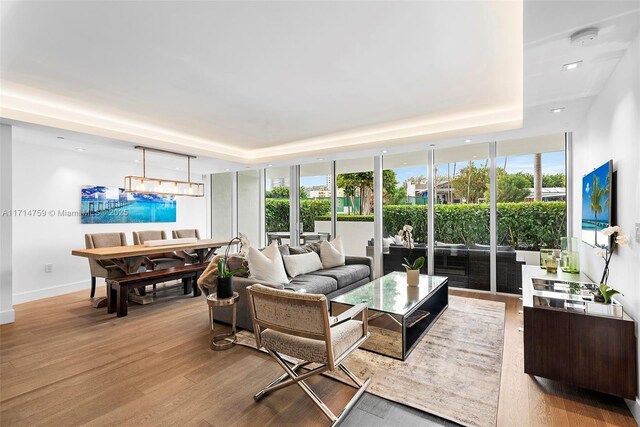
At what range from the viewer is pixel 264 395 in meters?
2.37

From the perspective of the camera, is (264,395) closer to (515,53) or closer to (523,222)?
(515,53)

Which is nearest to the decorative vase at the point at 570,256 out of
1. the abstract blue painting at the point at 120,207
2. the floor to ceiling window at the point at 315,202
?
the floor to ceiling window at the point at 315,202

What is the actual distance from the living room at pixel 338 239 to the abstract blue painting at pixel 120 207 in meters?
0.06

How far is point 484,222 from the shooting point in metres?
5.46

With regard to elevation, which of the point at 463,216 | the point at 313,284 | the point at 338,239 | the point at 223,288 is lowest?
the point at 313,284

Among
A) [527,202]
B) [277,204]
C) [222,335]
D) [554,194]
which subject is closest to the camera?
[222,335]

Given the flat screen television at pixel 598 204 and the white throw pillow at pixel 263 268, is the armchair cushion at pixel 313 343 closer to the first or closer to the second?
the white throw pillow at pixel 263 268

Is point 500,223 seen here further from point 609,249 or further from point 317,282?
point 317,282

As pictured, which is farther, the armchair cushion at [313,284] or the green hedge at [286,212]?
the green hedge at [286,212]

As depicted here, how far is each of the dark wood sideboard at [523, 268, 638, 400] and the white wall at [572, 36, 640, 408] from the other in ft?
0.66

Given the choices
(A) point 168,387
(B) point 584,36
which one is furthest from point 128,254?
(B) point 584,36

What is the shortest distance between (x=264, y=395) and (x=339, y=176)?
528 cm

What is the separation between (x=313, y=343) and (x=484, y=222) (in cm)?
443

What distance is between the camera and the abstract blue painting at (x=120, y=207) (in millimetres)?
5988
